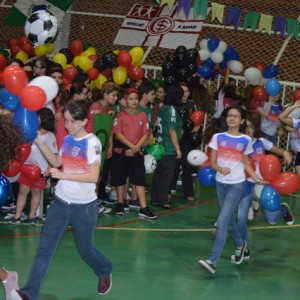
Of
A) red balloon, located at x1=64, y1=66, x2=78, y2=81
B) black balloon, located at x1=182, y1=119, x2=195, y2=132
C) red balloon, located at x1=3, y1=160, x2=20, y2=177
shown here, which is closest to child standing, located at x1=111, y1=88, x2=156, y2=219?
black balloon, located at x1=182, y1=119, x2=195, y2=132

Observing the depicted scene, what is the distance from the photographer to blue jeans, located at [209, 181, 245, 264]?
7414 millimetres

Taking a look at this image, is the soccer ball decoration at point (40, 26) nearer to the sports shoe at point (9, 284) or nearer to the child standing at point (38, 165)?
the child standing at point (38, 165)

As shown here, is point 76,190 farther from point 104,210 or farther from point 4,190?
point 104,210

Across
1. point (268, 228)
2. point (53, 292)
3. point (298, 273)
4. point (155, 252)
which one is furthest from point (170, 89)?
point (53, 292)

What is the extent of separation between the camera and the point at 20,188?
917cm

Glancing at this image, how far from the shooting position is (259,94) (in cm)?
1186

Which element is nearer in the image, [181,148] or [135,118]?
[135,118]

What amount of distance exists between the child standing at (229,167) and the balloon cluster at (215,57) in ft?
15.4

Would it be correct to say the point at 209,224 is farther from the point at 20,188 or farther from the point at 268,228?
the point at 20,188

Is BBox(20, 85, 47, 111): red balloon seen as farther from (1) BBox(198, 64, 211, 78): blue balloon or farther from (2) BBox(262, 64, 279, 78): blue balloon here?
(2) BBox(262, 64, 279, 78): blue balloon

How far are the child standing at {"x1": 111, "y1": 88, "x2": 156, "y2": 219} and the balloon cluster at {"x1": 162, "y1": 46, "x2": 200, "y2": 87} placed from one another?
1575 millimetres

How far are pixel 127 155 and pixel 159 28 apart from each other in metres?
7.57

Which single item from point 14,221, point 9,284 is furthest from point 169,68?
point 9,284

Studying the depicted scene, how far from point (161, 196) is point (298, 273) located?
11.2 feet
